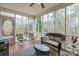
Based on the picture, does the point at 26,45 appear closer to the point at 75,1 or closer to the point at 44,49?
the point at 44,49

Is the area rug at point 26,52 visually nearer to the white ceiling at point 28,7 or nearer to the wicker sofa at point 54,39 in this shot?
the wicker sofa at point 54,39

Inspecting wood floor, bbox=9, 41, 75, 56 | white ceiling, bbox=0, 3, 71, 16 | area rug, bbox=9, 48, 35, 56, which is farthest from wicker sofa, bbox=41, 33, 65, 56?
white ceiling, bbox=0, 3, 71, 16

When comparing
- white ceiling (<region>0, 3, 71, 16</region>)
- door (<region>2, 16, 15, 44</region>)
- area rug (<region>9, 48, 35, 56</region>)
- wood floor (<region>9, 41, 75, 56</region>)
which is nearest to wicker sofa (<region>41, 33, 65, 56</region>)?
wood floor (<region>9, 41, 75, 56</region>)

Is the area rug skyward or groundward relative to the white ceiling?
groundward

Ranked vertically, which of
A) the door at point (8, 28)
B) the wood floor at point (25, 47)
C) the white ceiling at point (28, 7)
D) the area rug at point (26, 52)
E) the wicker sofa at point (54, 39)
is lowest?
the area rug at point (26, 52)

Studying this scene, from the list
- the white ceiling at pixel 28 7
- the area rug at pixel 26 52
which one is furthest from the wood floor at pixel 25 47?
the white ceiling at pixel 28 7

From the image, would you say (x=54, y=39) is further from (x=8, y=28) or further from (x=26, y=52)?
(x=8, y=28)

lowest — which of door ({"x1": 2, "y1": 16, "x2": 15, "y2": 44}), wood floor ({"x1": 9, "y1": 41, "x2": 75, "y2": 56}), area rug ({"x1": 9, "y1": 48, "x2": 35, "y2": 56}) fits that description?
area rug ({"x1": 9, "y1": 48, "x2": 35, "y2": 56})

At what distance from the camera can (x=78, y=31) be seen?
184 centimetres

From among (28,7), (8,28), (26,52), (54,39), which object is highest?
(28,7)

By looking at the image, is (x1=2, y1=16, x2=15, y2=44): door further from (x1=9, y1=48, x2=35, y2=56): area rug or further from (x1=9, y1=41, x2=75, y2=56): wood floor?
(x1=9, y1=48, x2=35, y2=56): area rug

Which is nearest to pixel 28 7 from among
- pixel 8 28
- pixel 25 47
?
pixel 8 28

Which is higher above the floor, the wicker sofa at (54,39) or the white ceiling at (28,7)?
the white ceiling at (28,7)

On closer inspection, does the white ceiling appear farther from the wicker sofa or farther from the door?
the wicker sofa
